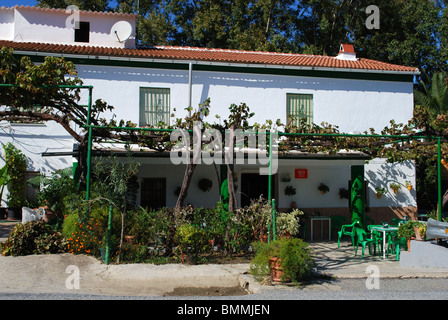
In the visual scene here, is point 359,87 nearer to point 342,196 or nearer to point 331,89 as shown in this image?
point 331,89

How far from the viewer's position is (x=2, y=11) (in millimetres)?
17406

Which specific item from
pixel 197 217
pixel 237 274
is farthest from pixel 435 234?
pixel 197 217

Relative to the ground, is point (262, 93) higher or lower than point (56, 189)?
higher

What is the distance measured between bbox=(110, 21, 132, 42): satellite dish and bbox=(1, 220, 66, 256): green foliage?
9674mm

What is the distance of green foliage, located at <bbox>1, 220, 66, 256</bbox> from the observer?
9.62 m

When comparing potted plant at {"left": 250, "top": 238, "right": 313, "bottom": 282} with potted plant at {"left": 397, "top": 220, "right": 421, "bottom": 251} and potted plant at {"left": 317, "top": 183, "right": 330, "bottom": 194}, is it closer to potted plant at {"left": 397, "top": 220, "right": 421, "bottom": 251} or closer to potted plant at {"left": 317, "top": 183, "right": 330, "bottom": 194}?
potted plant at {"left": 397, "top": 220, "right": 421, "bottom": 251}

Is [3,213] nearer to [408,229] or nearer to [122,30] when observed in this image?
[122,30]

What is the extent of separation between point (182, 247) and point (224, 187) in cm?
317

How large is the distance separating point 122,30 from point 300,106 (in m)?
7.55

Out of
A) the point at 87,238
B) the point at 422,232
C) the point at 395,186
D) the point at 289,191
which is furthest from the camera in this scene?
the point at 395,186

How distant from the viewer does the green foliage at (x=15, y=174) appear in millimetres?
15203

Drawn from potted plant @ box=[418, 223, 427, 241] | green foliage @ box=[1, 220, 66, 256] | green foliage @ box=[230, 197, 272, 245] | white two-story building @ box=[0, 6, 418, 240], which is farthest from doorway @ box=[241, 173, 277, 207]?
green foliage @ box=[1, 220, 66, 256]

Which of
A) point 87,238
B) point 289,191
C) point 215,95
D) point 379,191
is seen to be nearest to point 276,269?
point 87,238

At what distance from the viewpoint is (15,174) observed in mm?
15297
